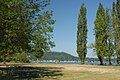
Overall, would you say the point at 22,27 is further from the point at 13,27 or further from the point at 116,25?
the point at 116,25

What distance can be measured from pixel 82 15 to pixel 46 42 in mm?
70866

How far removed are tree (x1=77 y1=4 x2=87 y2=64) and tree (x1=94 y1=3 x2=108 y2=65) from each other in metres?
5.78

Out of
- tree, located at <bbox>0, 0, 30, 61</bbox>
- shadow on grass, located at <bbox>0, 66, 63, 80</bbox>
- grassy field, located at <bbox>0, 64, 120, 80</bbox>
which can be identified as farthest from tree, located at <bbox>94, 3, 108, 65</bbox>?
tree, located at <bbox>0, 0, 30, 61</bbox>

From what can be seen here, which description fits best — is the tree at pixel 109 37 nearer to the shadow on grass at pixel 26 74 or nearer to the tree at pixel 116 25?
the tree at pixel 116 25

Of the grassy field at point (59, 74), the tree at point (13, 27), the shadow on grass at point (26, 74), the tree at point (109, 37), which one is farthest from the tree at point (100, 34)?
the tree at point (13, 27)

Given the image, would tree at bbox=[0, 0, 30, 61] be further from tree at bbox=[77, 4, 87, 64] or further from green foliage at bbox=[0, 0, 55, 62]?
tree at bbox=[77, 4, 87, 64]

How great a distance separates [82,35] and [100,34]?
25.4 feet

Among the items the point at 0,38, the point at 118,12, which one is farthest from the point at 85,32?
the point at 0,38

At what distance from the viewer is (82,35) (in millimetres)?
117750

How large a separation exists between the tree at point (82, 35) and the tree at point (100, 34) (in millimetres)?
5776

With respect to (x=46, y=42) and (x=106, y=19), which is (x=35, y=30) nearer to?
(x=46, y=42)

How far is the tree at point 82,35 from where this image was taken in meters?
116

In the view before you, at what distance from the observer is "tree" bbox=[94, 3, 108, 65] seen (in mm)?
109787

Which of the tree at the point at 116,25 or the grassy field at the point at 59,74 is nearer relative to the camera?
the grassy field at the point at 59,74
